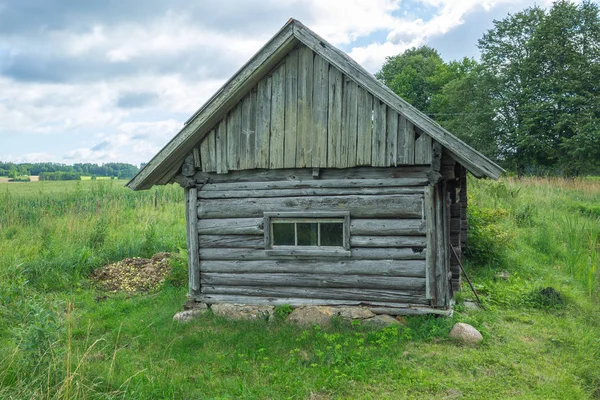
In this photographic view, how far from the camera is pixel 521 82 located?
1430 inches

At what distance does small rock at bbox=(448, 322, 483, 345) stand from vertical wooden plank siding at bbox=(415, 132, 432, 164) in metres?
2.64

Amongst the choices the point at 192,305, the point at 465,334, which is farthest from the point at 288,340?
the point at 465,334

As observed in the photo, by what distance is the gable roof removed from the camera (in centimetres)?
712

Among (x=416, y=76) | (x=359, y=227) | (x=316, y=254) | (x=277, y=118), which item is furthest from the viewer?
(x=416, y=76)

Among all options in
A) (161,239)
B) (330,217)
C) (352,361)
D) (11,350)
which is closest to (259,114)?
(330,217)

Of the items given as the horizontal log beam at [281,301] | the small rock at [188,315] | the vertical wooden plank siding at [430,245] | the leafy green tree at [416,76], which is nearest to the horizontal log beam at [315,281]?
the vertical wooden plank siding at [430,245]

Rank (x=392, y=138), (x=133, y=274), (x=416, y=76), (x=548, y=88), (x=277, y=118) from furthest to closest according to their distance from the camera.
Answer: (x=416, y=76)
(x=548, y=88)
(x=133, y=274)
(x=277, y=118)
(x=392, y=138)

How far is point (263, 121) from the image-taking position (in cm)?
828

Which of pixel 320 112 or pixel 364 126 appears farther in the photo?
pixel 320 112

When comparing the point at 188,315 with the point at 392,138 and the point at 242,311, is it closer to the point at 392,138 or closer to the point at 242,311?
the point at 242,311

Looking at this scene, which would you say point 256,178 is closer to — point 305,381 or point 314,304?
point 314,304

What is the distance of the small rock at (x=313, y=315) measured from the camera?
8070mm

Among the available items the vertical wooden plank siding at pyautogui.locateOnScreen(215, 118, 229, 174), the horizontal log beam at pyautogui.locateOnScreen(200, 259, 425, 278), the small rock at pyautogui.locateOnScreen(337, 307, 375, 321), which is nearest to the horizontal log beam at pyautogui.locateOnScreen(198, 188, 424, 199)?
the vertical wooden plank siding at pyautogui.locateOnScreen(215, 118, 229, 174)

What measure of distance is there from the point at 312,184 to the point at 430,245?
221 cm
